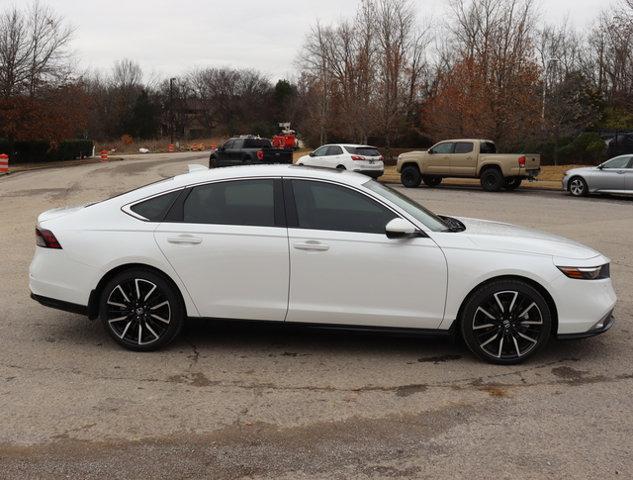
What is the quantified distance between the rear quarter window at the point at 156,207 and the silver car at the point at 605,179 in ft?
58.7

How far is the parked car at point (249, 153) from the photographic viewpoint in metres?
27.3

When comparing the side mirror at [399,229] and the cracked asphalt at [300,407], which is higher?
the side mirror at [399,229]

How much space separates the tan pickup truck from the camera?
22.0 metres

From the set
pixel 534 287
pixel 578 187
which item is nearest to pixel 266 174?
pixel 534 287

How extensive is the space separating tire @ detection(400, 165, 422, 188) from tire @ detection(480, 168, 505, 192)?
8.43 ft

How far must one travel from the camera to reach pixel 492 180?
885 inches

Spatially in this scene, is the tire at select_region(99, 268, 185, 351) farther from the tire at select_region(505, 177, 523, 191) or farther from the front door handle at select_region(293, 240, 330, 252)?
the tire at select_region(505, 177, 523, 191)

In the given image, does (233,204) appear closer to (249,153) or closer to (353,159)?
(353,159)

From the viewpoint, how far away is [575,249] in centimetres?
498

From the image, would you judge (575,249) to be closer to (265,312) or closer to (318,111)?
(265,312)

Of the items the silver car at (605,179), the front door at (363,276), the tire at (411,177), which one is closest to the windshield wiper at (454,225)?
the front door at (363,276)

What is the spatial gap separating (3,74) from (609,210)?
36.1m

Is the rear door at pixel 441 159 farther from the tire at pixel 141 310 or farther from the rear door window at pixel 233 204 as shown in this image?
the tire at pixel 141 310

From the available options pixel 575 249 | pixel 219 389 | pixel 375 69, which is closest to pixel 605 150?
pixel 375 69
